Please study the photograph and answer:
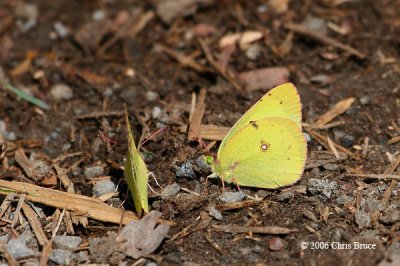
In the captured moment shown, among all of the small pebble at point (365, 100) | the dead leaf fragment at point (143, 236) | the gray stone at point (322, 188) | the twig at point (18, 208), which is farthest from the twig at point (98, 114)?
the small pebble at point (365, 100)

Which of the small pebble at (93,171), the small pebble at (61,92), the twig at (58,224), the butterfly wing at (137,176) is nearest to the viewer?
the butterfly wing at (137,176)

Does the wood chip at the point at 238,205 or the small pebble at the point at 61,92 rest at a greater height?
the small pebble at the point at 61,92

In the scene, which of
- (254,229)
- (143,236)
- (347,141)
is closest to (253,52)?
(347,141)

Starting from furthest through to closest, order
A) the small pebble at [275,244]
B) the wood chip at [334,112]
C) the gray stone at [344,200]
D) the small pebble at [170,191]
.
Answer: the wood chip at [334,112] → the small pebble at [170,191] → the gray stone at [344,200] → the small pebble at [275,244]

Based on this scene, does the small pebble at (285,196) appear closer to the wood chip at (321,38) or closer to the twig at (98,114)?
the twig at (98,114)

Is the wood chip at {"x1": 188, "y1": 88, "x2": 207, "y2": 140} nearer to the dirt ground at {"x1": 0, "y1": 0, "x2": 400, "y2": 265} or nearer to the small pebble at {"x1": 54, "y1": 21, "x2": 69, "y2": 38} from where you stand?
the dirt ground at {"x1": 0, "y1": 0, "x2": 400, "y2": 265}

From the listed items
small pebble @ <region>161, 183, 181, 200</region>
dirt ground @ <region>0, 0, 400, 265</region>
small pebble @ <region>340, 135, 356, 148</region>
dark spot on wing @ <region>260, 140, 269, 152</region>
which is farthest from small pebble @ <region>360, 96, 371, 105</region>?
small pebble @ <region>161, 183, 181, 200</region>

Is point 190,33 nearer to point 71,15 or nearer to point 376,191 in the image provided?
point 71,15
